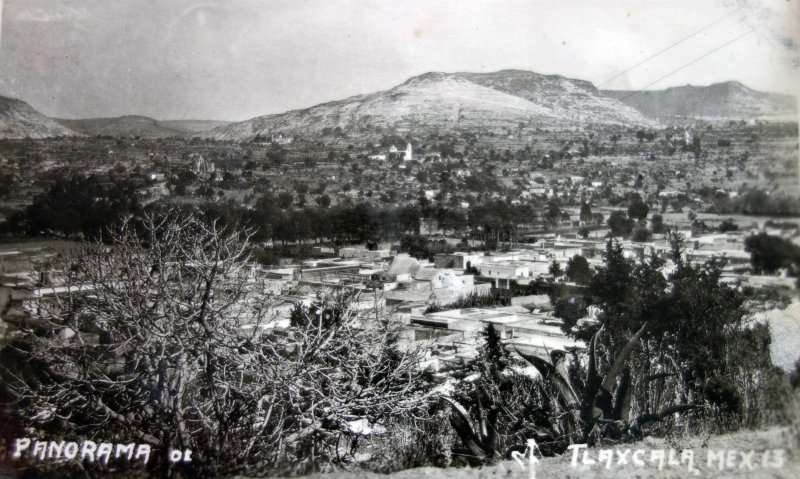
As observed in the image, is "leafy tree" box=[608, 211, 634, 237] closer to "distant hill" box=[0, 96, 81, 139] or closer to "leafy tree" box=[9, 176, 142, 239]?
"leafy tree" box=[9, 176, 142, 239]

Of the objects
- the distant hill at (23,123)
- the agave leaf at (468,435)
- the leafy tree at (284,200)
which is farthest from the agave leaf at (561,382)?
the distant hill at (23,123)

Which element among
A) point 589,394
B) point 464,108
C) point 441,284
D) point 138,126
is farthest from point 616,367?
point 138,126

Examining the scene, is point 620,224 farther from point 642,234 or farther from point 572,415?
point 572,415

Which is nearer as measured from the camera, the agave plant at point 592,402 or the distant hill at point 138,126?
the agave plant at point 592,402

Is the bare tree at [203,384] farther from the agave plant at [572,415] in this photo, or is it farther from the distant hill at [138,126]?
the distant hill at [138,126]

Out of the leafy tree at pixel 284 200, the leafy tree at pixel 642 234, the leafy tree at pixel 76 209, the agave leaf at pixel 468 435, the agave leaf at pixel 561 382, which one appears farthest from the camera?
the leafy tree at pixel 284 200
